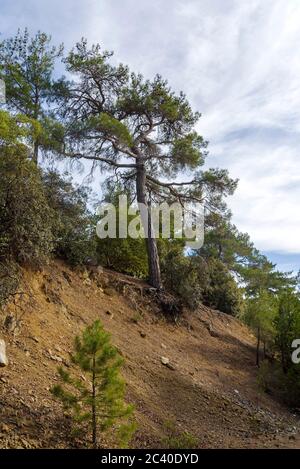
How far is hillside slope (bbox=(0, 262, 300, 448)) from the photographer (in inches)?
241

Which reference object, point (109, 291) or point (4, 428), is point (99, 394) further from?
point (109, 291)

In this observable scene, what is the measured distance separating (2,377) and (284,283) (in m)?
30.3

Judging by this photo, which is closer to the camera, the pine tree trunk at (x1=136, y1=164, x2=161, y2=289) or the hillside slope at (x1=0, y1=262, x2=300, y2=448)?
the hillside slope at (x1=0, y1=262, x2=300, y2=448)

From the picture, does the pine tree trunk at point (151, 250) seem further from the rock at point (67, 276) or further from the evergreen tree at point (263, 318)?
the rock at point (67, 276)

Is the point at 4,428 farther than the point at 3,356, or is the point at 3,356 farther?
the point at 3,356

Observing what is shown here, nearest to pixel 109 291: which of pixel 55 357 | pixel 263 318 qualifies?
pixel 55 357

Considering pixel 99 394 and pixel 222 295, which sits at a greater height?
pixel 222 295

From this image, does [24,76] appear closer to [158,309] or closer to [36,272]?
[36,272]

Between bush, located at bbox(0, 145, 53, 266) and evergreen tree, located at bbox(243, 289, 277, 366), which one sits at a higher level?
bush, located at bbox(0, 145, 53, 266)

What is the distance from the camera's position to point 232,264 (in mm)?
31031

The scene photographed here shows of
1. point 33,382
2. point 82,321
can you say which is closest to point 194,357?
point 82,321

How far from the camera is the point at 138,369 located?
32.3 feet

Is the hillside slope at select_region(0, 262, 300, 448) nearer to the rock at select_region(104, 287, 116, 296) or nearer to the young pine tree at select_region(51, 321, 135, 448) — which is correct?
the rock at select_region(104, 287, 116, 296)

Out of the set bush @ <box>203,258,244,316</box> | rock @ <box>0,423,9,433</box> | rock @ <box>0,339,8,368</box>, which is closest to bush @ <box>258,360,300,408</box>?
bush @ <box>203,258,244,316</box>
